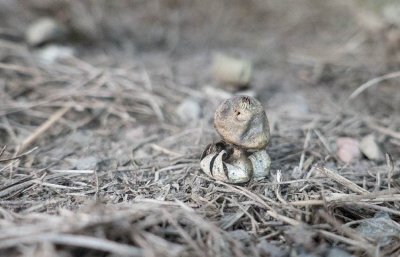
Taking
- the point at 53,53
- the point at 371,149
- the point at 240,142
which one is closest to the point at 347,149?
the point at 371,149

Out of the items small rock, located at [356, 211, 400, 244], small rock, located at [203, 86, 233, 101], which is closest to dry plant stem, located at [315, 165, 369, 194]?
small rock, located at [356, 211, 400, 244]

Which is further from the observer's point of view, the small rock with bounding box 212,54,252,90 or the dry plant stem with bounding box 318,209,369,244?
the small rock with bounding box 212,54,252,90

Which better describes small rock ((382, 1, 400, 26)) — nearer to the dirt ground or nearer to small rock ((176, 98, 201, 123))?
the dirt ground

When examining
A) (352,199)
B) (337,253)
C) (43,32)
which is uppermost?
(43,32)

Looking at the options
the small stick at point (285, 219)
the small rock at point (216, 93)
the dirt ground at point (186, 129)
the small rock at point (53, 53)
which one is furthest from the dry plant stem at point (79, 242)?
the small rock at point (53, 53)

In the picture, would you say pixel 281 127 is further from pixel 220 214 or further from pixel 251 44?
pixel 251 44

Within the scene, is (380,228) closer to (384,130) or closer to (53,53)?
(384,130)

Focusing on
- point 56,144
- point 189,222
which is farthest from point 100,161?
point 189,222
